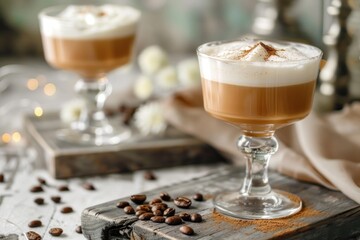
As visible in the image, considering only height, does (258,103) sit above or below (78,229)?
above

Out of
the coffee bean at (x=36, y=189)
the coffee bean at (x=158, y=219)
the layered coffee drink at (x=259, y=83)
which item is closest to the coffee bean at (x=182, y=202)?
the coffee bean at (x=158, y=219)

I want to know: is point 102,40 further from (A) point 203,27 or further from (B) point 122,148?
(A) point 203,27

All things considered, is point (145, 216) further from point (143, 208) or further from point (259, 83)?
point (259, 83)

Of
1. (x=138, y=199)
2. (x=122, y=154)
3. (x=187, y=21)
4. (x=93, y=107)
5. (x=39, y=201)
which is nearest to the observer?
(x=138, y=199)

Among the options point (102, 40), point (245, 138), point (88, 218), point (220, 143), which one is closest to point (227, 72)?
point (245, 138)

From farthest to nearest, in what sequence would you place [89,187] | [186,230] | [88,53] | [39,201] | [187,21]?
[187,21] → [88,53] → [89,187] → [39,201] → [186,230]

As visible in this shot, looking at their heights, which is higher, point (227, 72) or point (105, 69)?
point (227, 72)

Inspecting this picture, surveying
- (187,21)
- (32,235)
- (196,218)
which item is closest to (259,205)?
(196,218)
